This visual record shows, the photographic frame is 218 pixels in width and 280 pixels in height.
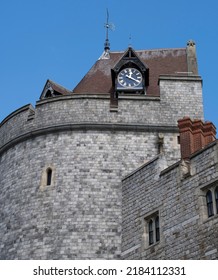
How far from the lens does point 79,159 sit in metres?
17.7

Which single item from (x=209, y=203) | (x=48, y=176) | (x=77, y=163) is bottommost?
(x=209, y=203)

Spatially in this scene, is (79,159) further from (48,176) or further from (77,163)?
(48,176)

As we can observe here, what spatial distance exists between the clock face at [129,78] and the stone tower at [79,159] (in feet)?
0.38

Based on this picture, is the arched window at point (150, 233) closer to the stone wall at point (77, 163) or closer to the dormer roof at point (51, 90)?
the stone wall at point (77, 163)

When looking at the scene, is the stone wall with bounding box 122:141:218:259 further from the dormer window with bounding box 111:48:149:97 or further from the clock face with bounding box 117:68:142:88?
the clock face with bounding box 117:68:142:88

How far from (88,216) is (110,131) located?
3.08 m

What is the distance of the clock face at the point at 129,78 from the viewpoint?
68.0 ft

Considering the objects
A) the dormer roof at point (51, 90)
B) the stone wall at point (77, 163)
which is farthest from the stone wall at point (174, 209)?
the dormer roof at point (51, 90)

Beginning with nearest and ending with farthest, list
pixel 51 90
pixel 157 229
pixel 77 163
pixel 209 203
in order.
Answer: pixel 209 203 → pixel 157 229 → pixel 77 163 → pixel 51 90

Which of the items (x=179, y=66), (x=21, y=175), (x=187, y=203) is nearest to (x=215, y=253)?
(x=187, y=203)

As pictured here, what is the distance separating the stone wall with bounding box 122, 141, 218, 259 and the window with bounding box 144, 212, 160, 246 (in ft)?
0.16

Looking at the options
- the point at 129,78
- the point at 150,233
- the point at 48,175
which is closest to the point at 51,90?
the point at 129,78

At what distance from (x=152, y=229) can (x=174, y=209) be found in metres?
1.11

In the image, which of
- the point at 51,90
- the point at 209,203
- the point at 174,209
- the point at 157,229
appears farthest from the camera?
the point at 51,90
